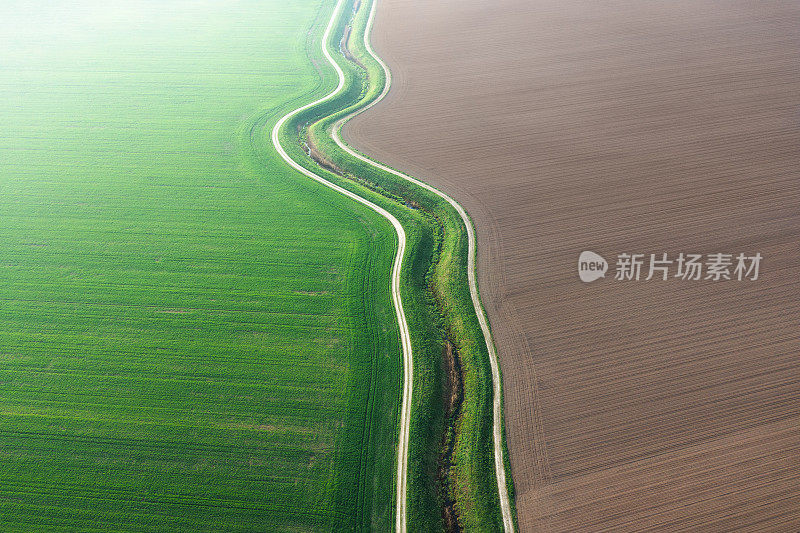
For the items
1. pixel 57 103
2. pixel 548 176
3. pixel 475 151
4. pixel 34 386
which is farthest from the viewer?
pixel 57 103

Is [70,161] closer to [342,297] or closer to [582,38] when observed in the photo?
[342,297]

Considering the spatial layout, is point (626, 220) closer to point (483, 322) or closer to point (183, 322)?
point (483, 322)

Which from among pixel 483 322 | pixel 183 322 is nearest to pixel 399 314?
pixel 483 322

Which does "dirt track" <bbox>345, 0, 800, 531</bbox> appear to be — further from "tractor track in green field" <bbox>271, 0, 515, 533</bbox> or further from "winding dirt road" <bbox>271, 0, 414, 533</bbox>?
"winding dirt road" <bbox>271, 0, 414, 533</bbox>

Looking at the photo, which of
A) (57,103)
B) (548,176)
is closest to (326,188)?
(548,176)

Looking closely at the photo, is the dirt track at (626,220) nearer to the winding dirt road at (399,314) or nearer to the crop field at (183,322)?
the winding dirt road at (399,314)

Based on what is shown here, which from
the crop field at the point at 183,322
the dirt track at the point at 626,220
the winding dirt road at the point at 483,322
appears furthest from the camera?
the crop field at the point at 183,322

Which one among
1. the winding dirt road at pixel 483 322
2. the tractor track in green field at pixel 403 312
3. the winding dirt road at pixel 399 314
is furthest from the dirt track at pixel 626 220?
the winding dirt road at pixel 399 314
